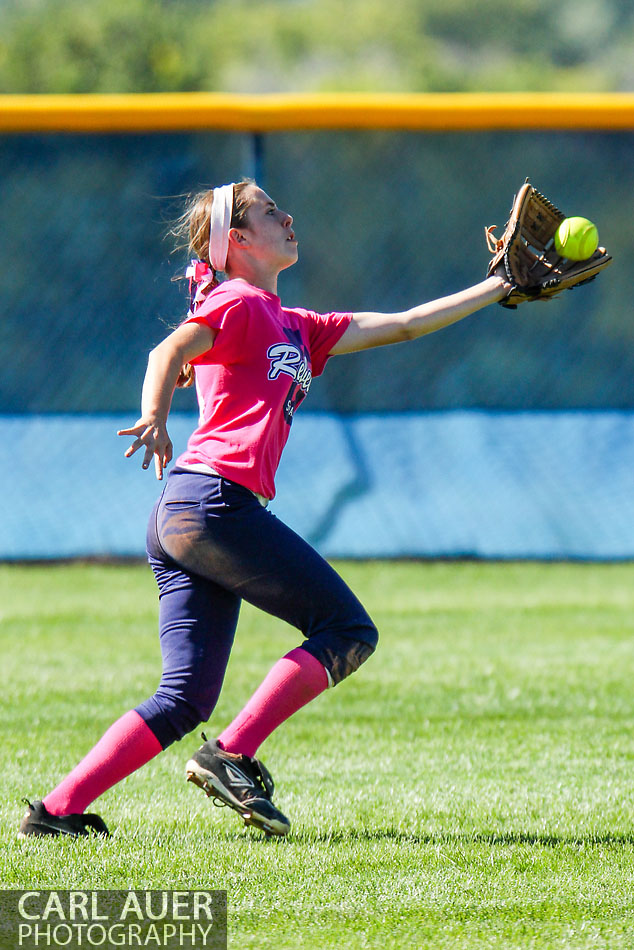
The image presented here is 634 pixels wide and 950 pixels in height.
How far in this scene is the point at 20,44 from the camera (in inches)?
1575

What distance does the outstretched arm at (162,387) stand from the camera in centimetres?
324

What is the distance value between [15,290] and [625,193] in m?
4.80

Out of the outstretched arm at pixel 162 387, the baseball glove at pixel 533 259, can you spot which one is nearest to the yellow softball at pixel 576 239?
the baseball glove at pixel 533 259

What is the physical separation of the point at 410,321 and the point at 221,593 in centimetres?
101

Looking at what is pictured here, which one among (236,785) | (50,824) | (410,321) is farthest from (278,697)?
(410,321)

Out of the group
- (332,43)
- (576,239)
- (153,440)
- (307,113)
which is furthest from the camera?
(332,43)

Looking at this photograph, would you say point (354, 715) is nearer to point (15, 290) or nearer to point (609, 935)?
point (609, 935)

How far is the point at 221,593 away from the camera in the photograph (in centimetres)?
362

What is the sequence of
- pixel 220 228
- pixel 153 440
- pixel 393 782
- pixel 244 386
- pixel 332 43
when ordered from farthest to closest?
pixel 332 43
pixel 393 782
pixel 220 228
pixel 244 386
pixel 153 440

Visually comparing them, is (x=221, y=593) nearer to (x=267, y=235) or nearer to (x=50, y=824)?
(x=50, y=824)

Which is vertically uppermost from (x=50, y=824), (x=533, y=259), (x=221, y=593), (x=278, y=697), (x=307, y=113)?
(x=307, y=113)

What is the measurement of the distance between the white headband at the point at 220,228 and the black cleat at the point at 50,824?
161cm

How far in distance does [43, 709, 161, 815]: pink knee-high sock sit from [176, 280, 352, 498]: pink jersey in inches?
28.8

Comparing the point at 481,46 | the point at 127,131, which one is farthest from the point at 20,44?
the point at 127,131
